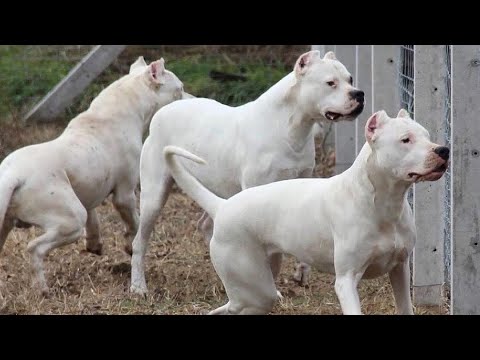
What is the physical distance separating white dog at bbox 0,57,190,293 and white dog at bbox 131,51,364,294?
42 cm

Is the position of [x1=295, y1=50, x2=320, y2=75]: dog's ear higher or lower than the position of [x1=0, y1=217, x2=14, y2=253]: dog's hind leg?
higher

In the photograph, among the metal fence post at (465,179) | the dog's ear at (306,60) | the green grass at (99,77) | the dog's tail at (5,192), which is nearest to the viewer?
the metal fence post at (465,179)

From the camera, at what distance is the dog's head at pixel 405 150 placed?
511 cm

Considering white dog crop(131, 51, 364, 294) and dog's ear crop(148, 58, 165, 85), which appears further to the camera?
dog's ear crop(148, 58, 165, 85)

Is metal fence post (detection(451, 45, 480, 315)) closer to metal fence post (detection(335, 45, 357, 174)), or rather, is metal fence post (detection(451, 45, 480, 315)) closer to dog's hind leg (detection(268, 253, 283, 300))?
dog's hind leg (detection(268, 253, 283, 300))

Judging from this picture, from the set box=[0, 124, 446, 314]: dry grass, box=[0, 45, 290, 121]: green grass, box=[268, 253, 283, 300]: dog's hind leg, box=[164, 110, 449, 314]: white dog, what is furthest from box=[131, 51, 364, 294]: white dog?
box=[0, 45, 290, 121]: green grass

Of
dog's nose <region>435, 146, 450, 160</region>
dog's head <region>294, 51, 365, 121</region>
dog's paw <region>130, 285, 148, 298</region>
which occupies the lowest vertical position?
dog's paw <region>130, 285, 148, 298</region>

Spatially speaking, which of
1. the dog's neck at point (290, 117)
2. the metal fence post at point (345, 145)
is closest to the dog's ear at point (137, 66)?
the dog's neck at point (290, 117)

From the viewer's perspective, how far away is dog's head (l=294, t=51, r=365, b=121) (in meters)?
6.71

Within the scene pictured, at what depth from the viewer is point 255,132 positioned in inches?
278

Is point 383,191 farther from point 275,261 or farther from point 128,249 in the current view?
point 128,249

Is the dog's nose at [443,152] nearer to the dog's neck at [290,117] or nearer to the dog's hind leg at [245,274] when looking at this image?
the dog's hind leg at [245,274]

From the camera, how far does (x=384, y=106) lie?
26.2ft

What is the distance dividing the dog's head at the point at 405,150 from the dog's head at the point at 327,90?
1.38m
